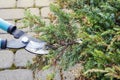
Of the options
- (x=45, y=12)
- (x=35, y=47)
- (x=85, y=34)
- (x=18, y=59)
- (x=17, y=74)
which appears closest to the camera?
(x=85, y=34)

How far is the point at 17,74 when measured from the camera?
222cm

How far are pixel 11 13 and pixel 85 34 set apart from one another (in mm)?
1802

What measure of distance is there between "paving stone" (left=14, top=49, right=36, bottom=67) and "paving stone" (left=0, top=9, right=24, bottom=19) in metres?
0.66

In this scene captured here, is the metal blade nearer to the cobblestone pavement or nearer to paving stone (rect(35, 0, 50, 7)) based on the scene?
the cobblestone pavement

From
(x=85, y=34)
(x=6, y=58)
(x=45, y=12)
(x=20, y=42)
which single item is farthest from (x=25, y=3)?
(x=85, y=34)

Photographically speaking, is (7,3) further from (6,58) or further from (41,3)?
(6,58)

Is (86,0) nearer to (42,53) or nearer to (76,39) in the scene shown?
(76,39)

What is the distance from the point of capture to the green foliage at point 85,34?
1.46 meters

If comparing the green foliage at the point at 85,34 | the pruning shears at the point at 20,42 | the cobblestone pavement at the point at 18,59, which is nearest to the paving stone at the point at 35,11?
the cobblestone pavement at the point at 18,59

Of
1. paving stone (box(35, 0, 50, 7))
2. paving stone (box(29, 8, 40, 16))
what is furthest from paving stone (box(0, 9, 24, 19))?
paving stone (box(35, 0, 50, 7))

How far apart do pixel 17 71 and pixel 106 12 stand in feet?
3.29

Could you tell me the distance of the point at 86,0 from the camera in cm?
186

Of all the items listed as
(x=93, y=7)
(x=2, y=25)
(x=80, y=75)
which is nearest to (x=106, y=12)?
(x=93, y=7)

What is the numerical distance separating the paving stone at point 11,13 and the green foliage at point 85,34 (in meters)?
1.33
